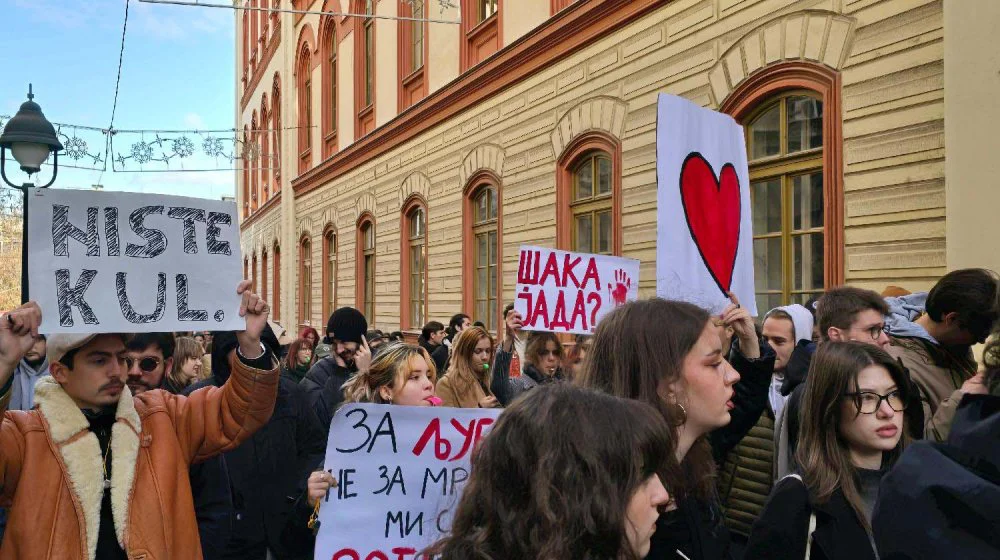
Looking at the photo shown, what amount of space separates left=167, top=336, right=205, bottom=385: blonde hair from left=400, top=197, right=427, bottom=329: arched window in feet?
34.9

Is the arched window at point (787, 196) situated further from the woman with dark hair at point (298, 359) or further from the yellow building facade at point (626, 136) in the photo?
the woman with dark hair at point (298, 359)

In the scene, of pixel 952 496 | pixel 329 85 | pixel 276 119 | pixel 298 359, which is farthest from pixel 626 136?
pixel 276 119

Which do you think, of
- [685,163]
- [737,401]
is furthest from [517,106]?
[737,401]

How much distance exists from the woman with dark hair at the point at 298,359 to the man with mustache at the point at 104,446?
3.78 m

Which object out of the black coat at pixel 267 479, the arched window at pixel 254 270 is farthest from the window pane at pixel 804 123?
the arched window at pixel 254 270

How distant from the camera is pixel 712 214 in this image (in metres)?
4.15

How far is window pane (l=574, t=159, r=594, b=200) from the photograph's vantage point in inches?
454

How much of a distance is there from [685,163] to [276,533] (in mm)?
2419

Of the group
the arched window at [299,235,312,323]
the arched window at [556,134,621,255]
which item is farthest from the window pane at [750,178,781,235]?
the arched window at [299,235,312,323]

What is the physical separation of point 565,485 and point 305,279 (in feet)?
88.6

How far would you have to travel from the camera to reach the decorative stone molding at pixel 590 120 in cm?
1067

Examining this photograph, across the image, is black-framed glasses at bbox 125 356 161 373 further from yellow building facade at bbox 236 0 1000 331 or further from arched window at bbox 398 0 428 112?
arched window at bbox 398 0 428 112

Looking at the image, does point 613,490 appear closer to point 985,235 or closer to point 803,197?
point 985,235

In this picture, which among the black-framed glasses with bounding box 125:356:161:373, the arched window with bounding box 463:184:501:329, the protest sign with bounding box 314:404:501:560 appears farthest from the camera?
the arched window with bounding box 463:184:501:329
